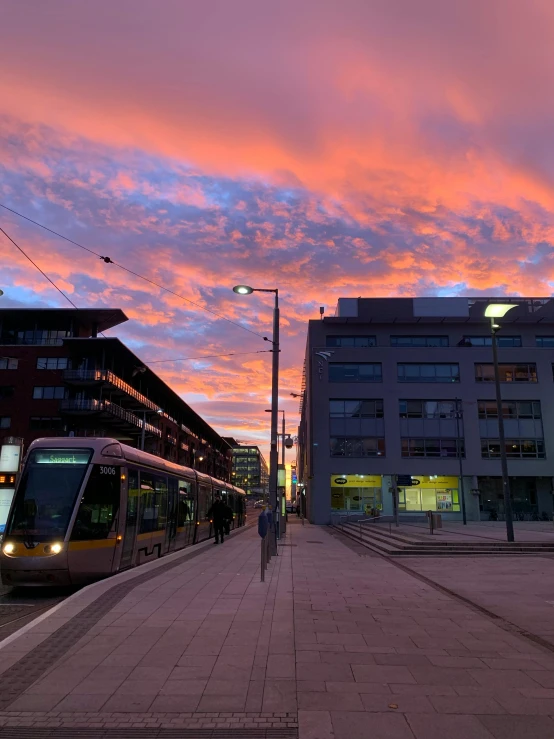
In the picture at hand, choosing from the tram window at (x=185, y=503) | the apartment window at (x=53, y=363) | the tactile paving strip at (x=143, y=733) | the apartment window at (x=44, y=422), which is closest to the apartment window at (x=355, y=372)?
the apartment window at (x=53, y=363)

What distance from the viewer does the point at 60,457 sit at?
11562mm

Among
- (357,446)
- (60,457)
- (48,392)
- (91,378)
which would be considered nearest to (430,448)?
(357,446)

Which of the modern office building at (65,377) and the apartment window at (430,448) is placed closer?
the apartment window at (430,448)

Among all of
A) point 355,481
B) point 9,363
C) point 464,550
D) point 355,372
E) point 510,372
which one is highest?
point 9,363

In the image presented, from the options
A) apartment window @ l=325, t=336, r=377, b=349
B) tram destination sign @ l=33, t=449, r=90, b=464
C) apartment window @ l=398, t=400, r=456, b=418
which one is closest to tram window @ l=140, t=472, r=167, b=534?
tram destination sign @ l=33, t=449, r=90, b=464

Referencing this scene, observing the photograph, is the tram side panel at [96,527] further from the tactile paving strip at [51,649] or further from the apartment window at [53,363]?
the apartment window at [53,363]

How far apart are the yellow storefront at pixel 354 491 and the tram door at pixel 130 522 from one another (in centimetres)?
3520

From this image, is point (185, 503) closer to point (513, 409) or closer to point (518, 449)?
point (518, 449)

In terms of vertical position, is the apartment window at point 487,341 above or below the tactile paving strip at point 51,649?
above

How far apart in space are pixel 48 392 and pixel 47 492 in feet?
151

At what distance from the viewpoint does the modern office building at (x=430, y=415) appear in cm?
4650

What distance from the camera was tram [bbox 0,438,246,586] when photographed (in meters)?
10.4

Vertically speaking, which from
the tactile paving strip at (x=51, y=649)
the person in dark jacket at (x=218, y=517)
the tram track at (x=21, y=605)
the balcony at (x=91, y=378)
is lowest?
the tram track at (x=21, y=605)

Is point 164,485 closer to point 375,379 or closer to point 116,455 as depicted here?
point 116,455
